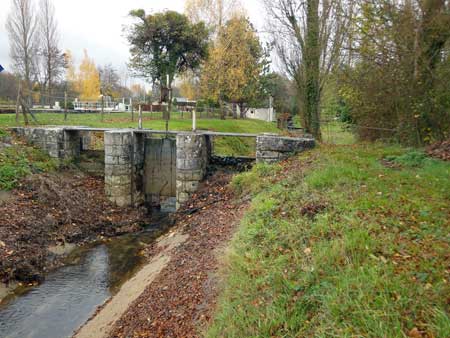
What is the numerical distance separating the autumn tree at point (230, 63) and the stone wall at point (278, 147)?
51.3 ft

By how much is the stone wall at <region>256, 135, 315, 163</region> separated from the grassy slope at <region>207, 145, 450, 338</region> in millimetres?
3929

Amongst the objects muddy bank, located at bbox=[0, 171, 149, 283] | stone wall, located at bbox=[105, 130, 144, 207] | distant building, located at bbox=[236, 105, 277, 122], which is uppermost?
distant building, located at bbox=[236, 105, 277, 122]

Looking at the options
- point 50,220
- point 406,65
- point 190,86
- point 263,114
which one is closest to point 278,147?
point 406,65

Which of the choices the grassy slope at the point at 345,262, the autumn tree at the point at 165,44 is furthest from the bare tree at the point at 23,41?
the grassy slope at the point at 345,262

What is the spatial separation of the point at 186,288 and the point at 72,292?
9.99 feet

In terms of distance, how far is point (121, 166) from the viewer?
11914 mm

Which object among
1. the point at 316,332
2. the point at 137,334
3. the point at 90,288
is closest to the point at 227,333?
the point at 316,332

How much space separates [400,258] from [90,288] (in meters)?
5.84

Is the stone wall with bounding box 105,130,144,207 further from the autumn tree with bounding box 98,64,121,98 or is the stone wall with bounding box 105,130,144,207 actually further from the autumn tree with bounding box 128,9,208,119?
the autumn tree with bounding box 98,64,121,98

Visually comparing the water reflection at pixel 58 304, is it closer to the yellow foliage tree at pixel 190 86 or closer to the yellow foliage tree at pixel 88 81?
the yellow foliage tree at pixel 190 86

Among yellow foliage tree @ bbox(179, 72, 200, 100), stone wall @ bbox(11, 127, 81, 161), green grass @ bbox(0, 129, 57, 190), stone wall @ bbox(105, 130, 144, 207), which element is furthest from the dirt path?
yellow foliage tree @ bbox(179, 72, 200, 100)

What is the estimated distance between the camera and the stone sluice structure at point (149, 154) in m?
10.8

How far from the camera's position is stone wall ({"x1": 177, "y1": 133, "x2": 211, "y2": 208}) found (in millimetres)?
11406

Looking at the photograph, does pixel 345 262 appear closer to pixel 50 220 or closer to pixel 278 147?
pixel 278 147
